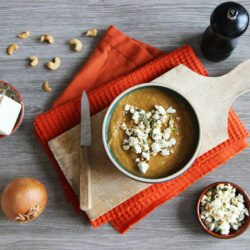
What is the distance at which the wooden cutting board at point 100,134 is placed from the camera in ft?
4.17

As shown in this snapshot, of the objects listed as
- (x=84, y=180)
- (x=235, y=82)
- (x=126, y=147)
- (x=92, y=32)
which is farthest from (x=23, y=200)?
(x=235, y=82)

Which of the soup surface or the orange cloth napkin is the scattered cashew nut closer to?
→ the orange cloth napkin

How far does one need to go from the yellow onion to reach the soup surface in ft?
1.21

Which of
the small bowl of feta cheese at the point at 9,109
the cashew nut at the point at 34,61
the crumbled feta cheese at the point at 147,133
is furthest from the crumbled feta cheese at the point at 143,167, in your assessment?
the cashew nut at the point at 34,61

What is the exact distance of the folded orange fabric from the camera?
55.4 inches

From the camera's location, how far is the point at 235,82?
4.31 feet

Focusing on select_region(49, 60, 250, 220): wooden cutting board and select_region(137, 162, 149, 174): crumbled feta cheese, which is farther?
select_region(49, 60, 250, 220): wooden cutting board

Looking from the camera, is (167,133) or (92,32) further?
(92,32)

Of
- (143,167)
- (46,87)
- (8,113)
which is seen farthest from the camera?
(46,87)

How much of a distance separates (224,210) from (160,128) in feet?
1.55

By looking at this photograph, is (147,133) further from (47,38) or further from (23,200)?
(47,38)

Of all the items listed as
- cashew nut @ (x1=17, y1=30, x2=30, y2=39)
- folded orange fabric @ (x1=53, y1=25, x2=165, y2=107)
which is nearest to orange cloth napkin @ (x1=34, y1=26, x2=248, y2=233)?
folded orange fabric @ (x1=53, y1=25, x2=165, y2=107)

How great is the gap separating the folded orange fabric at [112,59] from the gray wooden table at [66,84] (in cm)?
5

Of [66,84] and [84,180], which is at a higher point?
[66,84]
